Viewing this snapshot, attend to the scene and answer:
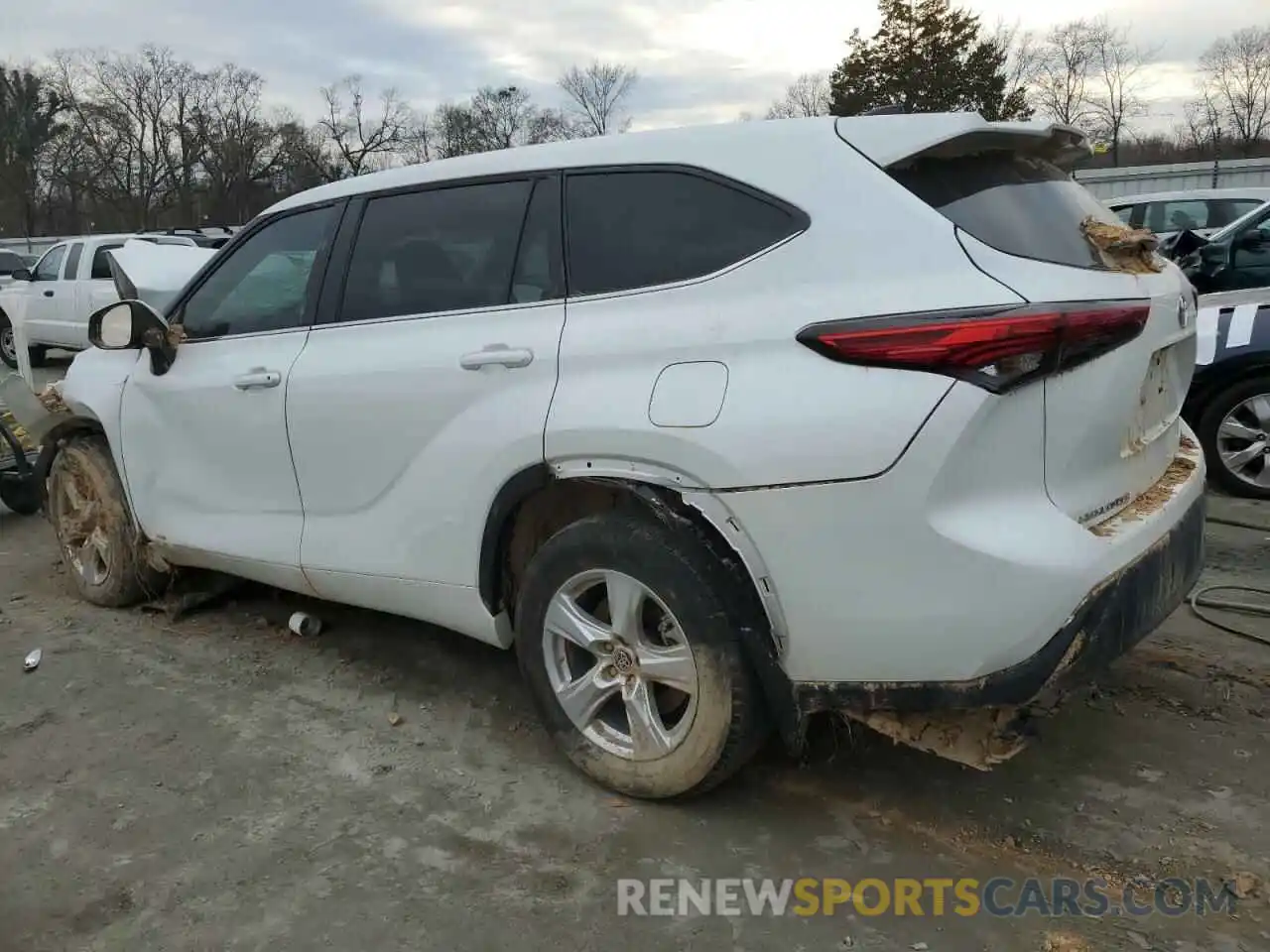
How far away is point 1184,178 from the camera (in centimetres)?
2612

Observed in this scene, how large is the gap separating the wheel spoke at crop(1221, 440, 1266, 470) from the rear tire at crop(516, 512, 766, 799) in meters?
4.37

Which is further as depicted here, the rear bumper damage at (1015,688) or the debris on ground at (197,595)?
the debris on ground at (197,595)

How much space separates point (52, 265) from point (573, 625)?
1422cm

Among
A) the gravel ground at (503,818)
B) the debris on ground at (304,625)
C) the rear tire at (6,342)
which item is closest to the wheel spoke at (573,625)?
the gravel ground at (503,818)

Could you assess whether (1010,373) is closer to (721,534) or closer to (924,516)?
(924,516)

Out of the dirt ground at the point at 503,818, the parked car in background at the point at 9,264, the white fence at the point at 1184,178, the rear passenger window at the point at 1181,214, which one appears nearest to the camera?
the dirt ground at the point at 503,818

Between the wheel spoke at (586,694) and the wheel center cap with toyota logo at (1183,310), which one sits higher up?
the wheel center cap with toyota logo at (1183,310)

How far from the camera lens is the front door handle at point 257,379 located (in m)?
3.50

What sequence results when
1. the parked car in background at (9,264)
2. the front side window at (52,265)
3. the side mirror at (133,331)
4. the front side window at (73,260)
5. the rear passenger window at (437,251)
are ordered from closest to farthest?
the rear passenger window at (437,251) → the side mirror at (133,331) → the front side window at (73,260) → the front side window at (52,265) → the parked car in background at (9,264)

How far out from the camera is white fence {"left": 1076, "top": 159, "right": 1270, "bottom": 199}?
25594 millimetres

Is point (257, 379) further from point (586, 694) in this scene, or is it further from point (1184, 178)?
point (1184, 178)

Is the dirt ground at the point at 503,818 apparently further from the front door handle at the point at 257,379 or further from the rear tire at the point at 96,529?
the front door handle at the point at 257,379

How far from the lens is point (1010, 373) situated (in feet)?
7.18

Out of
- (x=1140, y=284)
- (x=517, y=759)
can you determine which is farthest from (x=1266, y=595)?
(x=517, y=759)
